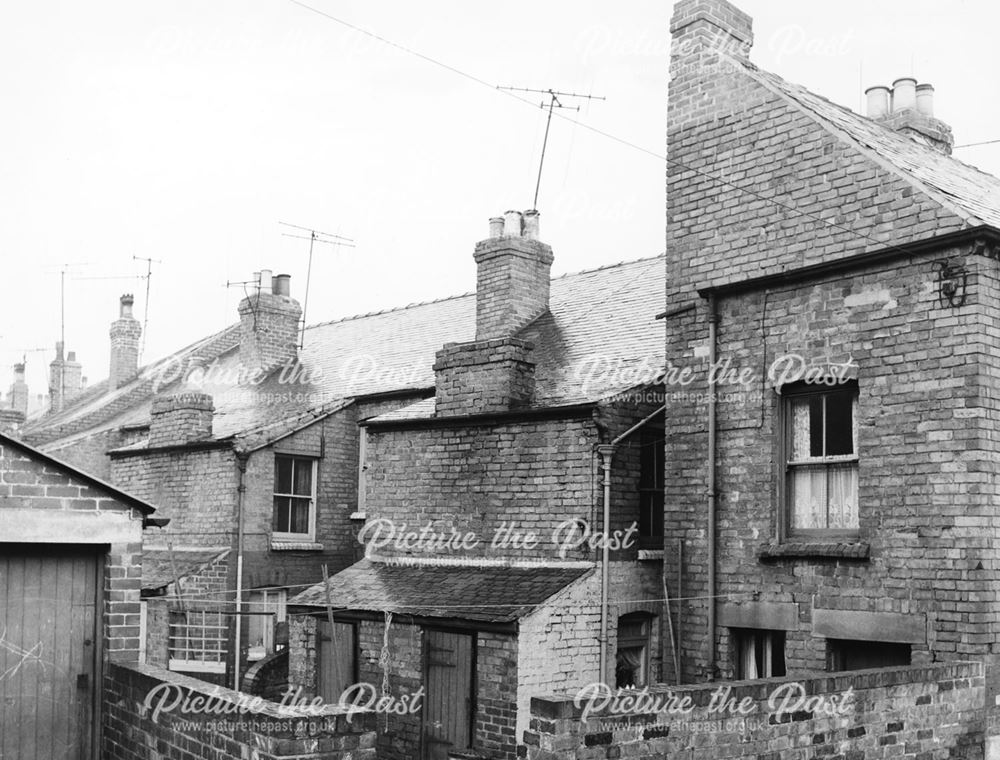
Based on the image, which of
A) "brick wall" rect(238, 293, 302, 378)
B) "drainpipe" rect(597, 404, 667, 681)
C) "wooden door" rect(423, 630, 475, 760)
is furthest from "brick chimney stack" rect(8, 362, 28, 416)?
"drainpipe" rect(597, 404, 667, 681)

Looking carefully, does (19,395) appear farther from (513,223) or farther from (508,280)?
(508,280)

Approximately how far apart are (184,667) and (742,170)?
13.2m

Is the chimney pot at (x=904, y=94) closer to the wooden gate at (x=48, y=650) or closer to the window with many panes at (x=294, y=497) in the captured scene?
the window with many panes at (x=294, y=497)

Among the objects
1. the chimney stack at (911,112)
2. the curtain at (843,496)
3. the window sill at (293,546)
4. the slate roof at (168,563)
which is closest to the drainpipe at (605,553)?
the curtain at (843,496)

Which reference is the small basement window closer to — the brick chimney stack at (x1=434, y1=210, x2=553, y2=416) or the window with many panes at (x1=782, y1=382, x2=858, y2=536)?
the window with many panes at (x1=782, y1=382, x2=858, y2=536)

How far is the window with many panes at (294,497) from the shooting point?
20297 mm

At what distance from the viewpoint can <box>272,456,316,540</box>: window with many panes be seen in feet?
66.6

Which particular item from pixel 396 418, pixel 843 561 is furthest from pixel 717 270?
pixel 396 418

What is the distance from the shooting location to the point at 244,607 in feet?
64.7

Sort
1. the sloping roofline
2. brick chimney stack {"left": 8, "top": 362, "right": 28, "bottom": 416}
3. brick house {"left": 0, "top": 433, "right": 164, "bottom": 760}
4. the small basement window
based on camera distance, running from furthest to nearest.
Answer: brick chimney stack {"left": 8, "top": 362, "right": 28, "bottom": 416}, the small basement window, brick house {"left": 0, "top": 433, "right": 164, "bottom": 760}, the sloping roofline

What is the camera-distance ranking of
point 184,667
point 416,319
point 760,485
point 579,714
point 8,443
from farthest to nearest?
point 416,319
point 184,667
point 760,485
point 8,443
point 579,714

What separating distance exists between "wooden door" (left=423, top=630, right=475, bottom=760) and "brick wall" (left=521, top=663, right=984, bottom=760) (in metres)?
4.84

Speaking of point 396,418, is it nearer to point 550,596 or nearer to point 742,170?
point 550,596

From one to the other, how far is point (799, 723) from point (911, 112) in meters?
11.1
